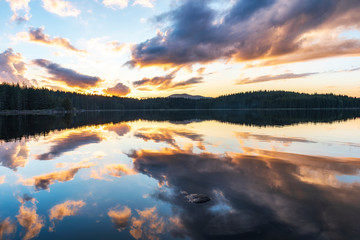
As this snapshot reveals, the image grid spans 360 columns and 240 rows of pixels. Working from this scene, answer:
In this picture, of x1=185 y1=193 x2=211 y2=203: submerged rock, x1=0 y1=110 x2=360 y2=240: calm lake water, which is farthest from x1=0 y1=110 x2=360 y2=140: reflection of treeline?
x1=185 y1=193 x2=211 y2=203: submerged rock

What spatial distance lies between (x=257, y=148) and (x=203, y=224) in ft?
44.1

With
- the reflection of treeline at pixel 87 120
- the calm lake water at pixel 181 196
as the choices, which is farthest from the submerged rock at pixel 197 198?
the reflection of treeline at pixel 87 120

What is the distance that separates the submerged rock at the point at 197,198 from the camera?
27.3 feet

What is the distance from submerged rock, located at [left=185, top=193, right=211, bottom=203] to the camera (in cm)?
831

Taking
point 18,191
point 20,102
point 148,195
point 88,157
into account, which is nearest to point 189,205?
point 148,195

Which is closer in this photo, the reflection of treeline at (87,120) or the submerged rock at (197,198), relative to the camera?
the submerged rock at (197,198)

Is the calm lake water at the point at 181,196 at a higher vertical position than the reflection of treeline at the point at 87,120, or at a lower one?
lower

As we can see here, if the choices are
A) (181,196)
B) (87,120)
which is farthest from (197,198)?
(87,120)

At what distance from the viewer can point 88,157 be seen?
52.2 ft

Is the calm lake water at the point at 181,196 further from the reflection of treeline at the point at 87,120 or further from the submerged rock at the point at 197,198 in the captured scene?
the reflection of treeline at the point at 87,120

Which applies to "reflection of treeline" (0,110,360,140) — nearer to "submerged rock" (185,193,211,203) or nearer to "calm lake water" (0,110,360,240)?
"calm lake water" (0,110,360,240)

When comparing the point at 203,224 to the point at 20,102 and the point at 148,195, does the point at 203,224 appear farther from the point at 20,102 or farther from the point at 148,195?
the point at 20,102

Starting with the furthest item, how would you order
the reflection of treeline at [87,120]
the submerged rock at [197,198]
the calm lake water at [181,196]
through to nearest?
the reflection of treeline at [87,120]
the submerged rock at [197,198]
the calm lake water at [181,196]

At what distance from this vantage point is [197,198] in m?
8.45
